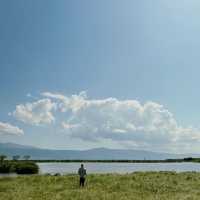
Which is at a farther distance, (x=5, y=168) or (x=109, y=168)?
(x=109, y=168)

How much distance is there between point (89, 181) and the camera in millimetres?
36312

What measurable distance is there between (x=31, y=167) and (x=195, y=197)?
163ft

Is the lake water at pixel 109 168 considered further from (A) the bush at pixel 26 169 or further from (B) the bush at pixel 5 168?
(B) the bush at pixel 5 168

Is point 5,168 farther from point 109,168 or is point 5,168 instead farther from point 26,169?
point 109,168

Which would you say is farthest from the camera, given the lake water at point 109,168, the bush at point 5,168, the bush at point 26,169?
the bush at point 5,168

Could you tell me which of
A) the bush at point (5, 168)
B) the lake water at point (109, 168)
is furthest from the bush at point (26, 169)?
the lake water at point (109, 168)

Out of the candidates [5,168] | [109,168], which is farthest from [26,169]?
[109,168]

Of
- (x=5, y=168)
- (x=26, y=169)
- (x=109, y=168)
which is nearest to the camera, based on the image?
(x=26, y=169)

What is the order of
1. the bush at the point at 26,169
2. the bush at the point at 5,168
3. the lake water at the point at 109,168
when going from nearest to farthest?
the bush at the point at 26,169 < the lake water at the point at 109,168 < the bush at the point at 5,168

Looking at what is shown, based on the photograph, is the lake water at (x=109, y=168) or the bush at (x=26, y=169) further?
the lake water at (x=109, y=168)

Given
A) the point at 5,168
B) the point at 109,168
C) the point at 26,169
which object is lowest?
the point at 26,169

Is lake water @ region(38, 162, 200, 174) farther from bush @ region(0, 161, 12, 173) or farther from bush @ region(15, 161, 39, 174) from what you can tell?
bush @ region(0, 161, 12, 173)

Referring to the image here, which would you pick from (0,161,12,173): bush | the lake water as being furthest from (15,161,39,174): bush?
the lake water

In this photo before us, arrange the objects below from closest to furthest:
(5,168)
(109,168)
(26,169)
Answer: (26,169)
(5,168)
(109,168)
